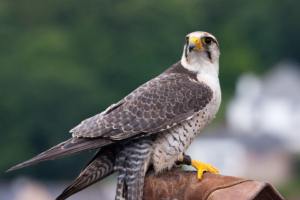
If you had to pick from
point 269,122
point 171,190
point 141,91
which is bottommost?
point 171,190

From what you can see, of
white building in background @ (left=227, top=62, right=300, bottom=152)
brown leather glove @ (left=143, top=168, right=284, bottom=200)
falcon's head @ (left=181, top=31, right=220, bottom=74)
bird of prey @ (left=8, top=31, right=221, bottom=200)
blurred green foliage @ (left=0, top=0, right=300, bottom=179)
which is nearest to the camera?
brown leather glove @ (left=143, top=168, right=284, bottom=200)

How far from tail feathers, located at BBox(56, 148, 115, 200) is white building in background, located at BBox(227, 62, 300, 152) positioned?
27191 millimetres

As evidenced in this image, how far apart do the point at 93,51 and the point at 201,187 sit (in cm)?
2958

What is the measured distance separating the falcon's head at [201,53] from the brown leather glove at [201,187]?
29.3 inches

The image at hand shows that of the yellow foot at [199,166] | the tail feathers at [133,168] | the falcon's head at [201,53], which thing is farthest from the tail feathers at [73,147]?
the falcon's head at [201,53]

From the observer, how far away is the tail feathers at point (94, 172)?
10.8 ft

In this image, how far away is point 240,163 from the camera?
2695 cm

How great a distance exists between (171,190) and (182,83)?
2.39ft

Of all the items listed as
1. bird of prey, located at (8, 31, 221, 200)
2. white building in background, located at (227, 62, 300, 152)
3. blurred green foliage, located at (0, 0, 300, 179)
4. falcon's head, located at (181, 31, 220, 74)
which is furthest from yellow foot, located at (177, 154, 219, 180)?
white building in background, located at (227, 62, 300, 152)

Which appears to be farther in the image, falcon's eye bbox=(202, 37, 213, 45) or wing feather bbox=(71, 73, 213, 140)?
falcon's eye bbox=(202, 37, 213, 45)

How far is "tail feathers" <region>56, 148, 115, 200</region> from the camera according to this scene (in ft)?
10.8

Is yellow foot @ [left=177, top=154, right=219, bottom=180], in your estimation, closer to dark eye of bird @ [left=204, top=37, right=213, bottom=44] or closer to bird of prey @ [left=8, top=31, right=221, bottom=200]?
bird of prey @ [left=8, top=31, right=221, bottom=200]

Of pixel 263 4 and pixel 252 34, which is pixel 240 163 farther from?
pixel 263 4

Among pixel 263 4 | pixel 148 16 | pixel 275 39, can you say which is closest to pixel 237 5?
pixel 263 4
